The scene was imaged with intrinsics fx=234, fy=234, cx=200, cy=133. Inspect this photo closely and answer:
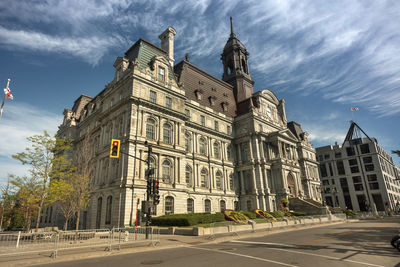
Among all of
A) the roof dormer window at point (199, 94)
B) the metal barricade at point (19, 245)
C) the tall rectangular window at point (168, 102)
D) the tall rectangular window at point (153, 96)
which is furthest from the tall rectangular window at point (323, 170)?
the metal barricade at point (19, 245)

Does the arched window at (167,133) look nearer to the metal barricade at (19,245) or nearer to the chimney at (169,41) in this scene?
the chimney at (169,41)

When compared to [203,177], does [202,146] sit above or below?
above

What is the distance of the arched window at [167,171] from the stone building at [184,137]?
0.43 ft

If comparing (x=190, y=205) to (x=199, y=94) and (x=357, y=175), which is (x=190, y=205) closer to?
(x=199, y=94)

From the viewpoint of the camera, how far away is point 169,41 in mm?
41250

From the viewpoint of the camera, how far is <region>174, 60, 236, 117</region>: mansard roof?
41987 millimetres

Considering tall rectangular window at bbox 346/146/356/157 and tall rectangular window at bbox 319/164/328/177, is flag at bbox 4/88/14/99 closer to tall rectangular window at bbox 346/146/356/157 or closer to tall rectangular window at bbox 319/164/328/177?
tall rectangular window at bbox 319/164/328/177

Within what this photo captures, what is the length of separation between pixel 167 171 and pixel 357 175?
76.2m

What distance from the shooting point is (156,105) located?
31516 mm

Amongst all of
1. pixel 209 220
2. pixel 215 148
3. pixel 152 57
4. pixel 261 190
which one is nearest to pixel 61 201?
pixel 209 220

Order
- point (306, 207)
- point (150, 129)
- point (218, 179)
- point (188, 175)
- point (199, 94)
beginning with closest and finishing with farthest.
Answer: point (150, 129), point (188, 175), point (306, 207), point (218, 179), point (199, 94)

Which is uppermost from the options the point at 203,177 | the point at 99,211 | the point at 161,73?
the point at 161,73

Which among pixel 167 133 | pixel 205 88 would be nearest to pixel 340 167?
pixel 205 88

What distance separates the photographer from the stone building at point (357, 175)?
246ft
